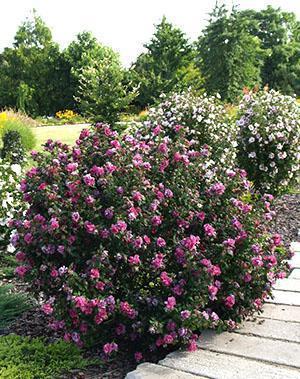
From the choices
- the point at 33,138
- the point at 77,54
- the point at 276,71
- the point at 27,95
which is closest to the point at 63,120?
the point at 27,95

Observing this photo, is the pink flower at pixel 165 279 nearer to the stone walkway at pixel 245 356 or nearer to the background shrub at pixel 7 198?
the stone walkway at pixel 245 356

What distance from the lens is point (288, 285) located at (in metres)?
3.93

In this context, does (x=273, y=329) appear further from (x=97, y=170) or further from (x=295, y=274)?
(x=97, y=170)

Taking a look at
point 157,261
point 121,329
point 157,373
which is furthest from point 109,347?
point 157,261

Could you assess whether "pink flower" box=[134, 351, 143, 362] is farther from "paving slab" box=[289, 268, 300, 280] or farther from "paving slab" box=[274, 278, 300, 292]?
"paving slab" box=[289, 268, 300, 280]

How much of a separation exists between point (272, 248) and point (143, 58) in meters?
27.8

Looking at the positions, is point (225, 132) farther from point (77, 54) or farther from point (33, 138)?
point (77, 54)

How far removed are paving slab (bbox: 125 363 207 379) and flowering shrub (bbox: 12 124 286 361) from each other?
133 millimetres

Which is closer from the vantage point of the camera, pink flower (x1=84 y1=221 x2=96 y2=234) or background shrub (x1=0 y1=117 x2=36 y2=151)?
pink flower (x1=84 y1=221 x2=96 y2=234)

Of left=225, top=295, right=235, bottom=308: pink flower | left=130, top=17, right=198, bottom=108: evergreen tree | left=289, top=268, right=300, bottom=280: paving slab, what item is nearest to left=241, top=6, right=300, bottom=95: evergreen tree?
left=130, top=17, right=198, bottom=108: evergreen tree

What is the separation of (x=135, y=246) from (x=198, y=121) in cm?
422

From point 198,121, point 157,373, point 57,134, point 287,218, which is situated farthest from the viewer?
point 57,134

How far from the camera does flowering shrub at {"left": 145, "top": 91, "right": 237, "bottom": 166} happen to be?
6.52 metres

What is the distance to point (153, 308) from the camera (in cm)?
276
